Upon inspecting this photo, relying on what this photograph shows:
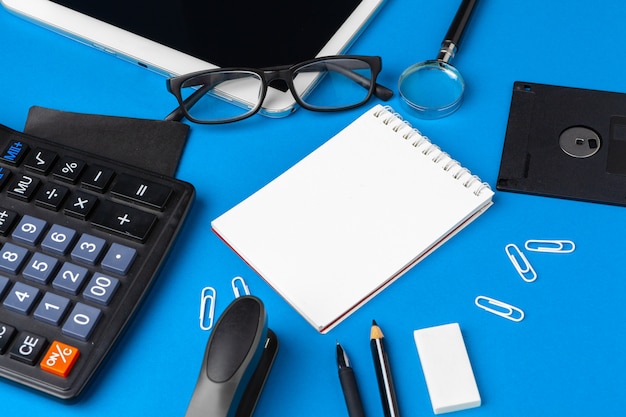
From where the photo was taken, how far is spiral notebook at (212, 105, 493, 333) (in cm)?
68

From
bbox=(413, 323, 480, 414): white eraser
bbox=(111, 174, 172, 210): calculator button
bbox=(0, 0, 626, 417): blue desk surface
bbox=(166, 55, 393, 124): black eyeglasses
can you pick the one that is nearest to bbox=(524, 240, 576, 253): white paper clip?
bbox=(0, 0, 626, 417): blue desk surface

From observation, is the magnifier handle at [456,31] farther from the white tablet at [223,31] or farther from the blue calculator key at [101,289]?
the blue calculator key at [101,289]

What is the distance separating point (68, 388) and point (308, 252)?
0.24m

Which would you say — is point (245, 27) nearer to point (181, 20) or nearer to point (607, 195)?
point (181, 20)

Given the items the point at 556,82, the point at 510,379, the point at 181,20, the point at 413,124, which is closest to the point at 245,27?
the point at 181,20

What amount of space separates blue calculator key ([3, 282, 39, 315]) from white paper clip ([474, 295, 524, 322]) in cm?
39

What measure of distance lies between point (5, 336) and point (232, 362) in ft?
0.68

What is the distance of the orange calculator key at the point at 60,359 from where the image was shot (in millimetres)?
625

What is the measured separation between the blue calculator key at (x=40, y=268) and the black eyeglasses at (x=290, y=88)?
0.69 feet

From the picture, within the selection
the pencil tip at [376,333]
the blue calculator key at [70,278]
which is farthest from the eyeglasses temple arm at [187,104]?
the pencil tip at [376,333]

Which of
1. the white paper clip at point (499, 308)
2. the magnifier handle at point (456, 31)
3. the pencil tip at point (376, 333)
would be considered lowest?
the pencil tip at point (376, 333)

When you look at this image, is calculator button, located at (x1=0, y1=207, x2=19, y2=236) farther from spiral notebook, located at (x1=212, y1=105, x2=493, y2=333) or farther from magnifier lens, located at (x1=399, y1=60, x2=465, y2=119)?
magnifier lens, located at (x1=399, y1=60, x2=465, y2=119)

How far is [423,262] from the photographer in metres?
0.70

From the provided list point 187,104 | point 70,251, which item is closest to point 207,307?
point 70,251
